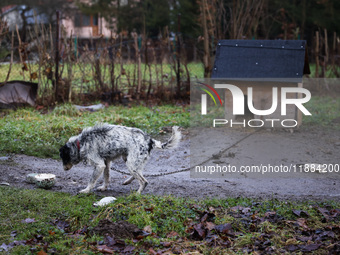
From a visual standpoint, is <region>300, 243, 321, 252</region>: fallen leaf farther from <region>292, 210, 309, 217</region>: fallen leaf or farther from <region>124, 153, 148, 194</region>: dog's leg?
<region>124, 153, 148, 194</region>: dog's leg

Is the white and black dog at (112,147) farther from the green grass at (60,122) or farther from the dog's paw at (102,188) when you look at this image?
the green grass at (60,122)

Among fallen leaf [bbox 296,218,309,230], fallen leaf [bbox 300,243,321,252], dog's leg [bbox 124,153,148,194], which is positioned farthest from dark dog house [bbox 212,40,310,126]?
fallen leaf [bbox 300,243,321,252]

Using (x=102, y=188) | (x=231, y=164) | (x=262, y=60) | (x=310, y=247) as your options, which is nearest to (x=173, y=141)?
(x=102, y=188)

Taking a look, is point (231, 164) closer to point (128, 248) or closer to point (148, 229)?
point (148, 229)

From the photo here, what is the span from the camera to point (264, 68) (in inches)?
417

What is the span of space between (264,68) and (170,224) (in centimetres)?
610

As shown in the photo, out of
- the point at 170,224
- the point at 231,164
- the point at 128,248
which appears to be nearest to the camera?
the point at 128,248

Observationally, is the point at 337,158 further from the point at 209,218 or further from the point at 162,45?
the point at 162,45

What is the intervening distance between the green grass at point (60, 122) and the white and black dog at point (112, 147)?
2.21 meters

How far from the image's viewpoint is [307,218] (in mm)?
5688

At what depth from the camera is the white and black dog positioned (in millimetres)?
6727

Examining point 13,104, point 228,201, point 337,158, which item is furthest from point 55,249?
point 13,104

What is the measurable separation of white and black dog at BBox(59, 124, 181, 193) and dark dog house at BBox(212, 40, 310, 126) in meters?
4.28

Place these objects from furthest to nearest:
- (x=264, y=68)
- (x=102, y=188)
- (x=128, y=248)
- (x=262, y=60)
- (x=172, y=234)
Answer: (x=262, y=60) < (x=264, y=68) < (x=102, y=188) < (x=172, y=234) < (x=128, y=248)
